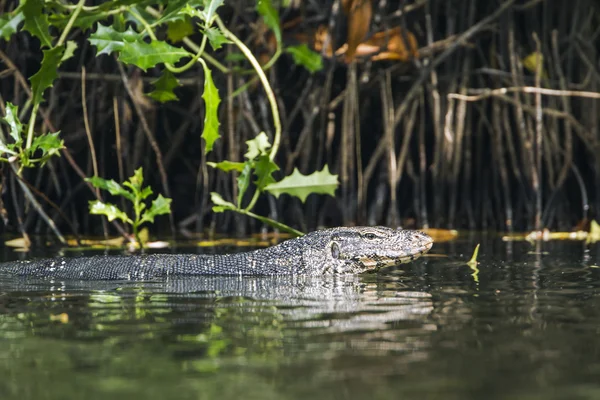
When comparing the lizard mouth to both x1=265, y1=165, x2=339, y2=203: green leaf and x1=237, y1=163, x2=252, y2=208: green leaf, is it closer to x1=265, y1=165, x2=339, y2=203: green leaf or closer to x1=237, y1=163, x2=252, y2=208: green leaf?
x1=265, y1=165, x2=339, y2=203: green leaf

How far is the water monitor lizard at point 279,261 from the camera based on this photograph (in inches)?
222

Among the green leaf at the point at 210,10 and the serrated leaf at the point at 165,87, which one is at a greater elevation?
the green leaf at the point at 210,10

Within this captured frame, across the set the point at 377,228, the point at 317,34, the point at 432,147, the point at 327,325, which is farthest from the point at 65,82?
the point at 327,325

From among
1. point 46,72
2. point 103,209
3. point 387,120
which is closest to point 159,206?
point 103,209

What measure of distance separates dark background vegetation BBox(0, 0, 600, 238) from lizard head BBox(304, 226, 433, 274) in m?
2.87

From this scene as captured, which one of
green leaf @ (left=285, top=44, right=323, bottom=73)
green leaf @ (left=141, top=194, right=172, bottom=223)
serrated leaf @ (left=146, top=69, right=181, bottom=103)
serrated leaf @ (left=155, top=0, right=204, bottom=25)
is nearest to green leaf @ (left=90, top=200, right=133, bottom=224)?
green leaf @ (left=141, top=194, right=172, bottom=223)

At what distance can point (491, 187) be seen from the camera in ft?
33.2

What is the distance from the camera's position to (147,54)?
232 inches

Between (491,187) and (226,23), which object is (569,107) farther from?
(226,23)

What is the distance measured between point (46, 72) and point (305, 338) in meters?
3.34

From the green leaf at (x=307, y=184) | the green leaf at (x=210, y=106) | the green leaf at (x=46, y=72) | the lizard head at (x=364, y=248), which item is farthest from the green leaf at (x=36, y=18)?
the lizard head at (x=364, y=248)

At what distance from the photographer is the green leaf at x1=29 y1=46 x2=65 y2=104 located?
6.03 metres

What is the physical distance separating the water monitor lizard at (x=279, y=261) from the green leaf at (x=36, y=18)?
1337mm

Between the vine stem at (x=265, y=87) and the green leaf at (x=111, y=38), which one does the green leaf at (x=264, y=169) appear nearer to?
the vine stem at (x=265, y=87)
